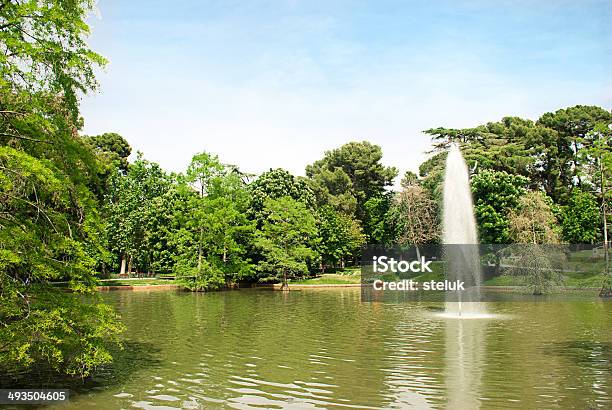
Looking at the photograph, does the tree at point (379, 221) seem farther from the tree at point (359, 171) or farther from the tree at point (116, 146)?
the tree at point (116, 146)

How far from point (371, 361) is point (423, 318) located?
9862 mm

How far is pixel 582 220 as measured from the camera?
47.8 metres

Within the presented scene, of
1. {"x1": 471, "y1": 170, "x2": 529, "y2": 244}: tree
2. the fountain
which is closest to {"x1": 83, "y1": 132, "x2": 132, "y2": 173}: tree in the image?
{"x1": 471, "y1": 170, "x2": 529, "y2": 244}: tree

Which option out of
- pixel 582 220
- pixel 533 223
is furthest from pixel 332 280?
pixel 582 220

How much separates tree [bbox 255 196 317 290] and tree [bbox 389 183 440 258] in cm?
989

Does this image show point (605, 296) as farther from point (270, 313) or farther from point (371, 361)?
point (371, 361)

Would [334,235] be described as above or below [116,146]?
below

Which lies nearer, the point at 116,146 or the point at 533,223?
the point at 533,223

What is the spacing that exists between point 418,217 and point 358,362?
38.3 meters

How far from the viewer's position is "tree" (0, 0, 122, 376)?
877 centimetres

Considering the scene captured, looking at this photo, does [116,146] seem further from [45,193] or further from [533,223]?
[45,193]

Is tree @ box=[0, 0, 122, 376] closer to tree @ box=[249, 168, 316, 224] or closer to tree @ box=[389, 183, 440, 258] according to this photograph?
tree @ box=[249, 168, 316, 224]

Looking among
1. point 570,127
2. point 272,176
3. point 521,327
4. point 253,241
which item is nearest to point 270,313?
point 521,327

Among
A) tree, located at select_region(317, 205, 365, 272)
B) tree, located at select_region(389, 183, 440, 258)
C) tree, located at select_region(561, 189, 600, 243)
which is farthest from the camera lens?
tree, located at select_region(317, 205, 365, 272)
